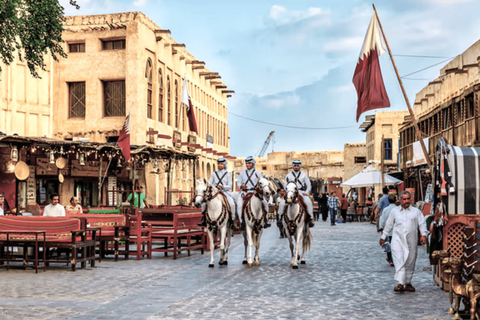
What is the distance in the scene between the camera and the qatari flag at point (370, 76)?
64.3 ft

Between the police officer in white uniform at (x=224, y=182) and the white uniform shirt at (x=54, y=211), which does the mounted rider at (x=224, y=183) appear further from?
the white uniform shirt at (x=54, y=211)

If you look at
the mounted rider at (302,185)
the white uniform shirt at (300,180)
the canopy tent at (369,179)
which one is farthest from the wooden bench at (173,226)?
the canopy tent at (369,179)

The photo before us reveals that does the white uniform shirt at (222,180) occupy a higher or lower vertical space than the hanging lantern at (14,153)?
lower

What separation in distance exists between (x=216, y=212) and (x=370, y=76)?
22.0 ft

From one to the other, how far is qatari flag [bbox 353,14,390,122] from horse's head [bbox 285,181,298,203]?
4.55 meters

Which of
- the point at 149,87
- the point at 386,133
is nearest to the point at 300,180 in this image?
the point at 149,87

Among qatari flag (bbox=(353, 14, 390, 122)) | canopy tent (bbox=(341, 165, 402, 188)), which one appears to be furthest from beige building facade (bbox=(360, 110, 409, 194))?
qatari flag (bbox=(353, 14, 390, 122))

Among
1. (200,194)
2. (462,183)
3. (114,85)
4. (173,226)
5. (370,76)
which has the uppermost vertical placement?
(114,85)

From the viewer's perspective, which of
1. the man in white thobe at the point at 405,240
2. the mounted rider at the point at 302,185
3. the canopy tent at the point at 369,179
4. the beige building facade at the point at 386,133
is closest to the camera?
the man in white thobe at the point at 405,240

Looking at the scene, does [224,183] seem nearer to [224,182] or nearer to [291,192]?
[224,182]

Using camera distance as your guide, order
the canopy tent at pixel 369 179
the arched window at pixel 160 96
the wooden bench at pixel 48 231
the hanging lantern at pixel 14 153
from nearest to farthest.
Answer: the wooden bench at pixel 48 231
the hanging lantern at pixel 14 153
the canopy tent at pixel 369 179
the arched window at pixel 160 96

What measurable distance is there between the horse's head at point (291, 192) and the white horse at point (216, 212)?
1464mm

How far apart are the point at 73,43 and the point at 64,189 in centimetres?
1251

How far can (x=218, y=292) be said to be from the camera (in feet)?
37.2
